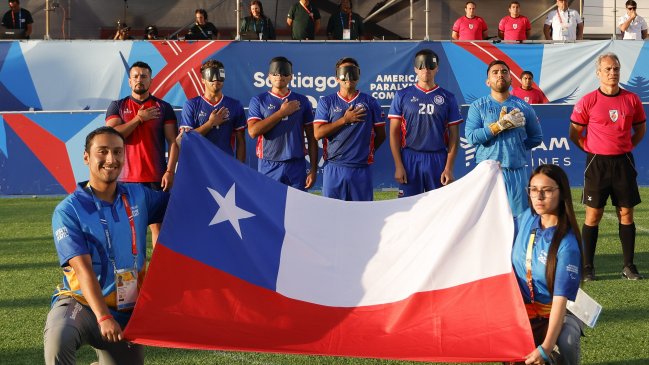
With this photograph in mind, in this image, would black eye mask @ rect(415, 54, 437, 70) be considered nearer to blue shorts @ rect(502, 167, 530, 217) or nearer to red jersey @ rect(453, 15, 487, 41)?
blue shorts @ rect(502, 167, 530, 217)

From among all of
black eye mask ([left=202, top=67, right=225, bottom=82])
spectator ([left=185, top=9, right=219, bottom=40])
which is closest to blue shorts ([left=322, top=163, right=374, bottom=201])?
black eye mask ([left=202, top=67, right=225, bottom=82])

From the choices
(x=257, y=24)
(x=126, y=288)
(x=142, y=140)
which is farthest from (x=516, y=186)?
(x=257, y=24)

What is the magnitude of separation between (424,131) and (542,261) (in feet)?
14.7

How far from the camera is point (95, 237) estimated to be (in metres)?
5.32

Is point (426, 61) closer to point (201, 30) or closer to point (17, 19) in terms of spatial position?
point (201, 30)

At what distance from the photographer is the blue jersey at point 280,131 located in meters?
9.85

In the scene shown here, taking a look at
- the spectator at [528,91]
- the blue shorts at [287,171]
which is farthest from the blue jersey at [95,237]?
the spectator at [528,91]

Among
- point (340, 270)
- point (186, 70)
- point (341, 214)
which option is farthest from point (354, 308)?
point (186, 70)

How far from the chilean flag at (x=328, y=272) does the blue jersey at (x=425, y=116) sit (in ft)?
12.0

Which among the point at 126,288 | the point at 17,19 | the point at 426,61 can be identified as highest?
the point at 17,19

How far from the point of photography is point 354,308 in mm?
5734

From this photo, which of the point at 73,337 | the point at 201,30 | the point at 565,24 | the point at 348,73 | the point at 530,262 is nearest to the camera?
the point at 73,337

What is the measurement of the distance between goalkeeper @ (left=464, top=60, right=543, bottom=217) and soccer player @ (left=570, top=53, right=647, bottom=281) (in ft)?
2.77

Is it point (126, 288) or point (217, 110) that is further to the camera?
point (217, 110)
